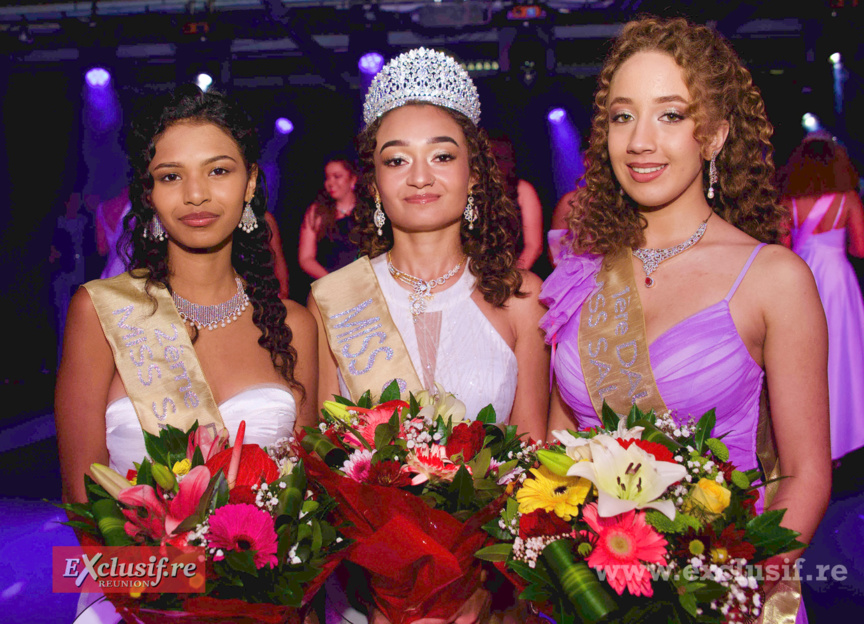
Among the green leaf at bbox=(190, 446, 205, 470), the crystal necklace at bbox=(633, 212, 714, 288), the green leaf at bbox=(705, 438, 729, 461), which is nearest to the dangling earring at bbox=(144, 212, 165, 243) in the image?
the green leaf at bbox=(190, 446, 205, 470)

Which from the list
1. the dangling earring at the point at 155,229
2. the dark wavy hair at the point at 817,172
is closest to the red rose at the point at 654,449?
the dangling earring at the point at 155,229

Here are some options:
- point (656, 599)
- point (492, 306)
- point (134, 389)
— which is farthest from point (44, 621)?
point (656, 599)

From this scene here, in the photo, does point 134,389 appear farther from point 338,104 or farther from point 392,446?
point 338,104

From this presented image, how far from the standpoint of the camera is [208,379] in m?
1.88

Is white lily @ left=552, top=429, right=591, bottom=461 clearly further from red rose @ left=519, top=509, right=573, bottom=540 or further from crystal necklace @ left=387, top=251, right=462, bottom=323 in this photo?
crystal necklace @ left=387, top=251, right=462, bottom=323

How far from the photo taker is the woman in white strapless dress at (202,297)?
1770 mm

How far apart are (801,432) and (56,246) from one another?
771cm

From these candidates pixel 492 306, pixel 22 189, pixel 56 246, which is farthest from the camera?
pixel 22 189

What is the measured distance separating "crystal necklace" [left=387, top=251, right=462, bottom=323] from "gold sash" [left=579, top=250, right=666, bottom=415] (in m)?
0.49

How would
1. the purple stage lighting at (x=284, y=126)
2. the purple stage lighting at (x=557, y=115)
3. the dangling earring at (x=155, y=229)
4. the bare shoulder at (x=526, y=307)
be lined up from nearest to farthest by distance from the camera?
1. the dangling earring at (x=155, y=229)
2. the bare shoulder at (x=526, y=307)
3. the purple stage lighting at (x=557, y=115)
4. the purple stage lighting at (x=284, y=126)

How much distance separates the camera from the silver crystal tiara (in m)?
2.05

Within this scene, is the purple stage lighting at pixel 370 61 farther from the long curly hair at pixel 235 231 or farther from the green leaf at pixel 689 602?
the green leaf at pixel 689 602

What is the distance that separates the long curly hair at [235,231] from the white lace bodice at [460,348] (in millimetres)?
248

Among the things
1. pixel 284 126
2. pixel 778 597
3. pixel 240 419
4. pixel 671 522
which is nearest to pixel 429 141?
pixel 240 419
